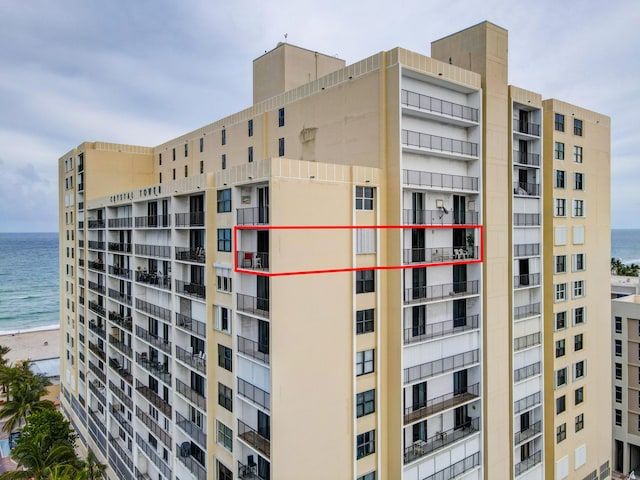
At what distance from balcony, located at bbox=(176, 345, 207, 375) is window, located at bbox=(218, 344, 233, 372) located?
140cm

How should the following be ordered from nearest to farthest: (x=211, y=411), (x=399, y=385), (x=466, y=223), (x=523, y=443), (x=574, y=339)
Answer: (x=399, y=385) → (x=211, y=411) → (x=466, y=223) → (x=523, y=443) → (x=574, y=339)

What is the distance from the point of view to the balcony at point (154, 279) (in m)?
28.3

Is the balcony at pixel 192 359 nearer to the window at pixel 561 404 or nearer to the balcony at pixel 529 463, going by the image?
the balcony at pixel 529 463

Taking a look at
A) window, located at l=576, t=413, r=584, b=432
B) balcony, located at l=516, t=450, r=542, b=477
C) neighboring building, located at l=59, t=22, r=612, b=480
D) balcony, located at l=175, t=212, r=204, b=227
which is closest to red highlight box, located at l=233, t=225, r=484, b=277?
neighboring building, located at l=59, t=22, r=612, b=480

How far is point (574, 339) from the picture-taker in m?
31.8

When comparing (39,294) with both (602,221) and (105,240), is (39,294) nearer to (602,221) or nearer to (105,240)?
(105,240)

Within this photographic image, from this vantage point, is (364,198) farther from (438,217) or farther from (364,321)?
(364,321)

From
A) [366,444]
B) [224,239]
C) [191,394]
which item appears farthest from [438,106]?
[191,394]

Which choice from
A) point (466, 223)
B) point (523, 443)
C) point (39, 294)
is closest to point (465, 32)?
point (466, 223)

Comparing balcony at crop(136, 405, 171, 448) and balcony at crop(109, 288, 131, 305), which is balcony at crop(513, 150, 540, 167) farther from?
balcony at crop(109, 288, 131, 305)

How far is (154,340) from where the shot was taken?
2983 cm

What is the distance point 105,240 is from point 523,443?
3572 centimetres

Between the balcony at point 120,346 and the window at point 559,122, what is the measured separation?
34.9 metres

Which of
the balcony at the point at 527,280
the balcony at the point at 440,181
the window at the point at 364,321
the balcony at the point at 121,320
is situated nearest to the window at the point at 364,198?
the balcony at the point at 440,181
